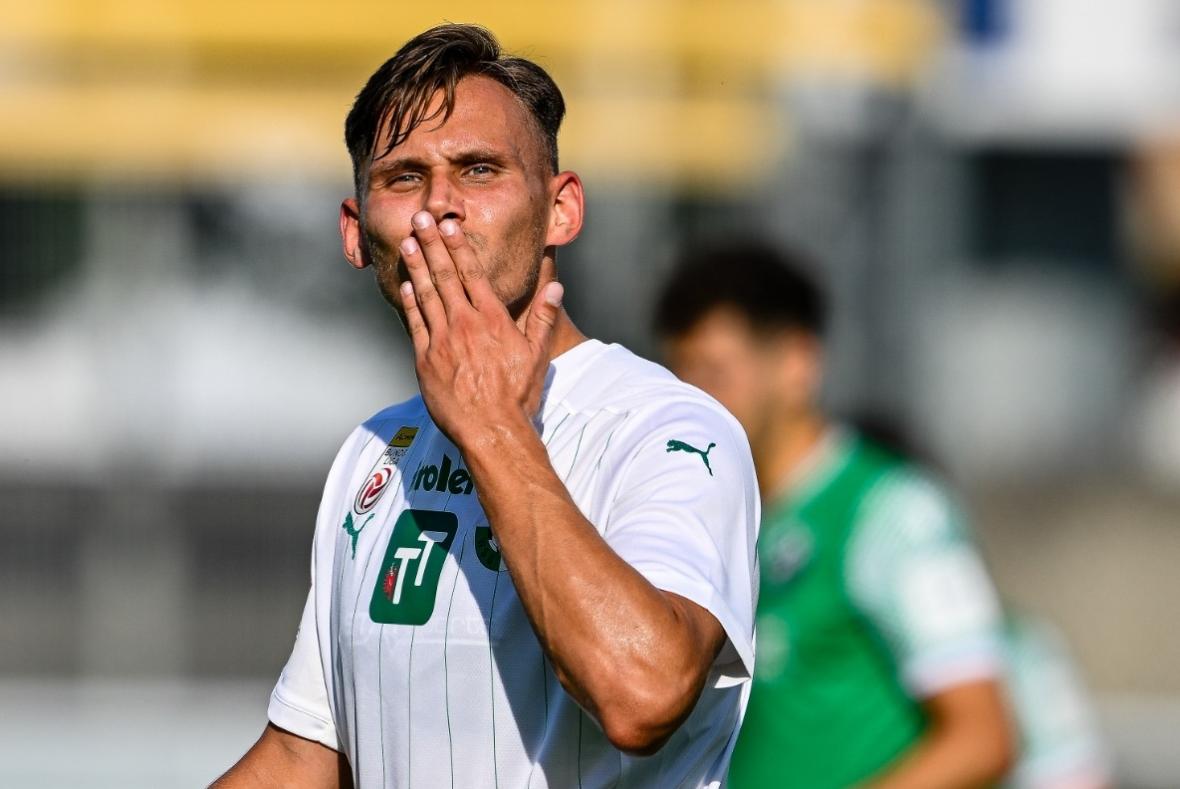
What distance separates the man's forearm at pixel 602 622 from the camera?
81.3 inches

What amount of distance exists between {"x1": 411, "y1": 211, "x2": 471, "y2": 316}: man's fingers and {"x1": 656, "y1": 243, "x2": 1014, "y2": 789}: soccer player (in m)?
2.34

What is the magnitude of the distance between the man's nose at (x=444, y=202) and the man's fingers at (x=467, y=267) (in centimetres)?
5

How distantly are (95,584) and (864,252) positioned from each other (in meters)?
5.18

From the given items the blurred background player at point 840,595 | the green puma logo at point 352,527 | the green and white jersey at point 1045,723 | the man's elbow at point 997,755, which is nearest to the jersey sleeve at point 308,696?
the green puma logo at point 352,527

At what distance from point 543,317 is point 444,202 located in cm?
24

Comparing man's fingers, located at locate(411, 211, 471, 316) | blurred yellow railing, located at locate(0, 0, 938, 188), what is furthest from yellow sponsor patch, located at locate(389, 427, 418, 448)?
blurred yellow railing, located at locate(0, 0, 938, 188)

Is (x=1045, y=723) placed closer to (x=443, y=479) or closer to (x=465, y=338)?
(x=443, y=479)

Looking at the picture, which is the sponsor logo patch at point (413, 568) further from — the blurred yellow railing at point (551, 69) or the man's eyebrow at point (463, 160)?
the blurred yellow railing at point (551, 69)

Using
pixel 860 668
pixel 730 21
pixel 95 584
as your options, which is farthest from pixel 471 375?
pixel 730 21

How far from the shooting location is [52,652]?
36.6 feet

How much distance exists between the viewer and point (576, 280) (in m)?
11.9

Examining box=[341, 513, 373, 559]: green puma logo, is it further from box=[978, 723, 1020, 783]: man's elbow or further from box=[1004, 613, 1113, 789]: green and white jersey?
box=[1004, 613, 1113, 789]: green and white jersey

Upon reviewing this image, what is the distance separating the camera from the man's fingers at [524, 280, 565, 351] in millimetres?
2369

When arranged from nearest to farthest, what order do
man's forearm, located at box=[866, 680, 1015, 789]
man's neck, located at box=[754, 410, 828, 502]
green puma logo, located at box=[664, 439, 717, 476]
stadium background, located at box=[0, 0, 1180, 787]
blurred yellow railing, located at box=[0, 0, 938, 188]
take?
green puma logo, located at box=[664, 439, 717, 476] → man's forearm, located at box=[866, 680, 1015, 789] → man's neck, located at box=[754, 410, 828, 502] → stadium background, located at box=[0, 0, 1180, 787] → blurred yellow railing, located at box=[0, 0, 938, 188]
